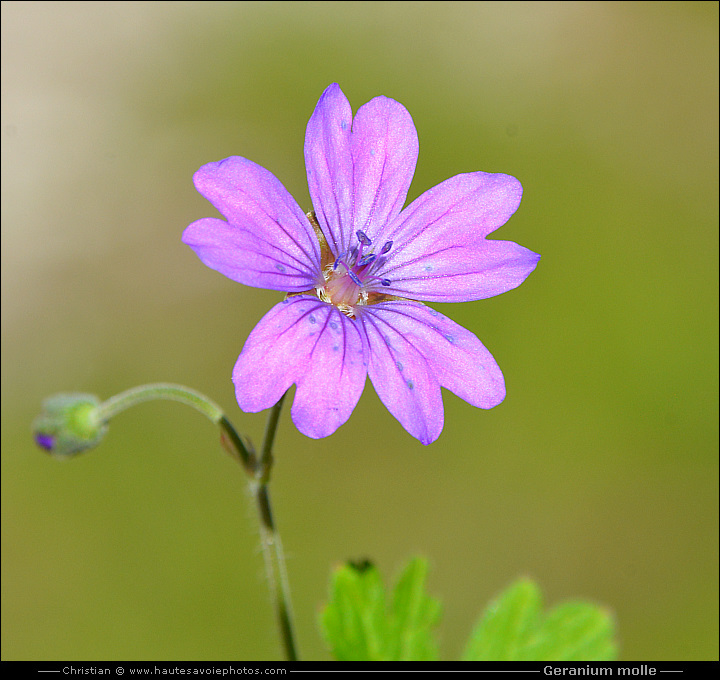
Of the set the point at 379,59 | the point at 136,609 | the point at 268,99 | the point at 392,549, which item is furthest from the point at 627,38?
the point at 136,609

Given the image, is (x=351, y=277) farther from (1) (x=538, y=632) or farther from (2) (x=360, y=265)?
(1) (x=538, y=632)

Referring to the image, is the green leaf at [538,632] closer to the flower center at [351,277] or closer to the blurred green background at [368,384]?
the blurred green background at [368,384]


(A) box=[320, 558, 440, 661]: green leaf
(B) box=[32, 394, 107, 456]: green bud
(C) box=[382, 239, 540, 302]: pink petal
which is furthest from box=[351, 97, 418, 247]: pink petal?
(A) box=[320, 558, 440, 661]: green leaf

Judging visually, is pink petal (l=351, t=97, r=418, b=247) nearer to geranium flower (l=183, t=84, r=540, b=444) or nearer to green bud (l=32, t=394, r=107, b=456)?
geranium flower (l=183, t=84, r=540, b=444)

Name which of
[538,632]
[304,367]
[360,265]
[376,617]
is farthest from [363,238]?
[538,632]

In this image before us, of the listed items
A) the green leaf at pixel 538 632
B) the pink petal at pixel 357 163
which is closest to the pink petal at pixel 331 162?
the pink petal at pixel 357 163

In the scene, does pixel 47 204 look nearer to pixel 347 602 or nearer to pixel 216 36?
pixel 216 36
